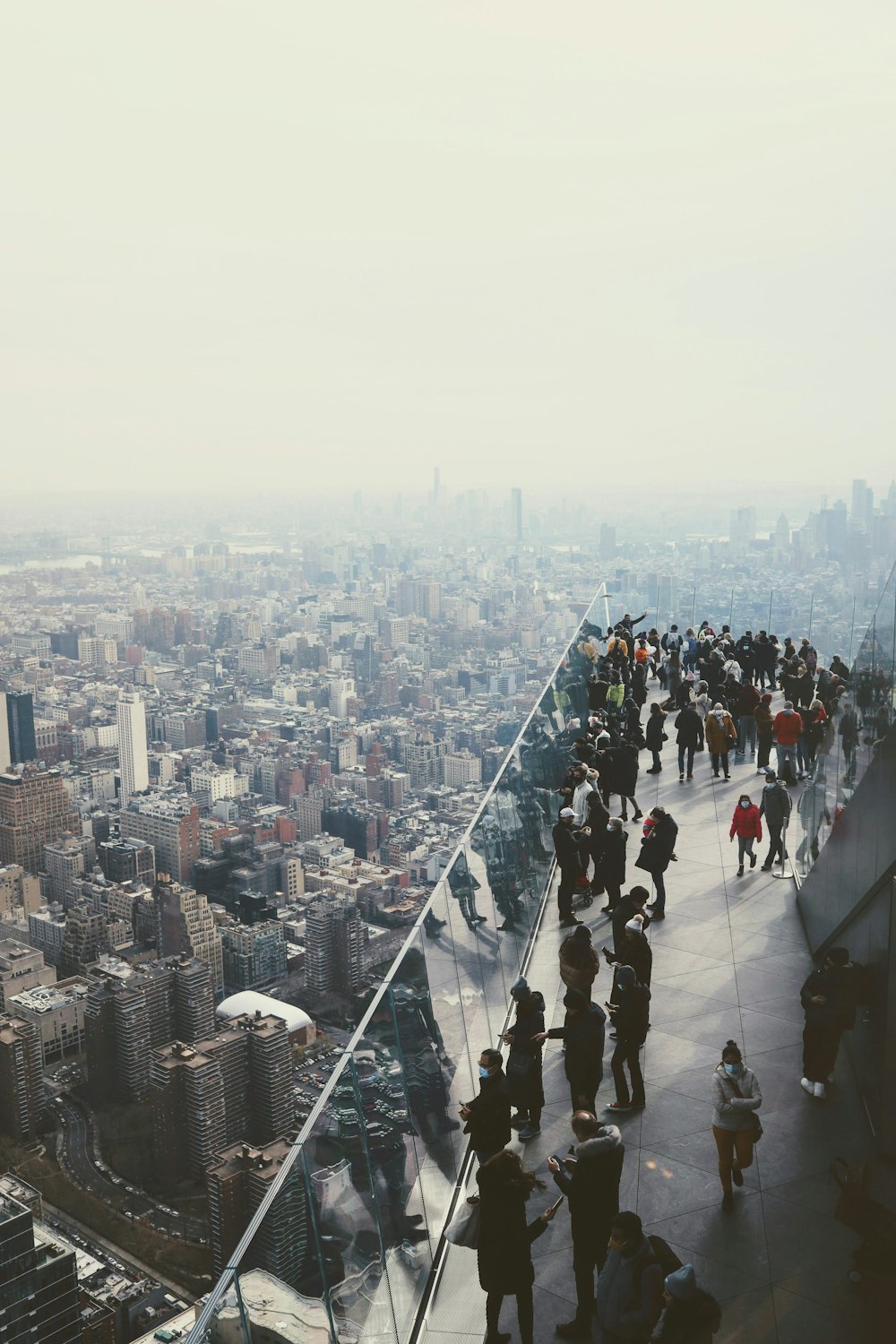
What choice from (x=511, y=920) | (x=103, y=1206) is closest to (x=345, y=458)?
(x=103, y=1206)

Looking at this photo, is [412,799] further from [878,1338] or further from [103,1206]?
[878,1338]

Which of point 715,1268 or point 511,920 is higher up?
point 511,920

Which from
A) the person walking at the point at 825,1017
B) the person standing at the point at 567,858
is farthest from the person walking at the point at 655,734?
the person walking at the point at 825,1017

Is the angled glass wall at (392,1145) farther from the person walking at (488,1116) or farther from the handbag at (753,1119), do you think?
the handbag at (753,1119)

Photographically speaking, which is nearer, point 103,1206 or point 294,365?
point 103,1206

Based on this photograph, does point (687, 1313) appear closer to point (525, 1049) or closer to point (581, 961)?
point (525, 1049)

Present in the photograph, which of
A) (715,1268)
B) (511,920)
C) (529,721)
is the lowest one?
(715,1268)

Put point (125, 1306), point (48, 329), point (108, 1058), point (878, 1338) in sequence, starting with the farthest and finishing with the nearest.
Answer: point (48, 329) < point (108, 1058) < point (125, 1306) < point (878, 1338)
